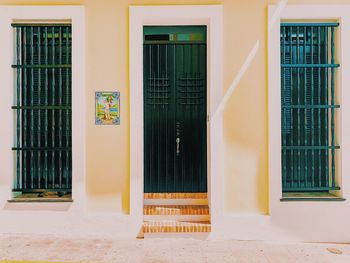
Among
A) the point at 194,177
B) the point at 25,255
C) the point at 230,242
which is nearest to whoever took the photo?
the point at 25,255

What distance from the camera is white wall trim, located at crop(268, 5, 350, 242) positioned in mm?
5430

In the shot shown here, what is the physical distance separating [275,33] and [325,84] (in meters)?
1.18

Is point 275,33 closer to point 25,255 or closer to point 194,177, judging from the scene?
point 194,177

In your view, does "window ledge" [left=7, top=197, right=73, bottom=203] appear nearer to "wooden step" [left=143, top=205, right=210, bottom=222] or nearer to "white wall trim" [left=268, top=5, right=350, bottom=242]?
"wooden step" [left=143, top=205, right=210, bottom=222]

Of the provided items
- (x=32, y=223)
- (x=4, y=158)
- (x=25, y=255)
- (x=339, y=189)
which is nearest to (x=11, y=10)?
(x=4, y=158)

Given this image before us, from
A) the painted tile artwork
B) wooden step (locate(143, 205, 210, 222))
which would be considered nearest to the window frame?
wooden step (locate(143, 205, 210, 222))

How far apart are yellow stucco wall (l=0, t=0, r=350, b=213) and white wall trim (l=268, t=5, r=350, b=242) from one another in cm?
11

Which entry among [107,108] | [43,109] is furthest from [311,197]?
[43,109]

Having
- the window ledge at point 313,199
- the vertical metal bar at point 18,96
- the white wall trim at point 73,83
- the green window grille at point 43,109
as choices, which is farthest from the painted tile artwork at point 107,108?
the window ledge at point 313,199

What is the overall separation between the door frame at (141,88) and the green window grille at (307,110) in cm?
108

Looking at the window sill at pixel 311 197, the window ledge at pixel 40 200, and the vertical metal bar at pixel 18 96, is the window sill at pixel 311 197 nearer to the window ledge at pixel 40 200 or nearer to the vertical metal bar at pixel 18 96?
the window ledge at pixel 40 200

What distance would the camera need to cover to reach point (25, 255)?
15.7 ft

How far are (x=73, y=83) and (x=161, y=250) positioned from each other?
290 cm

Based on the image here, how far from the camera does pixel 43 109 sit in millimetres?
5793
